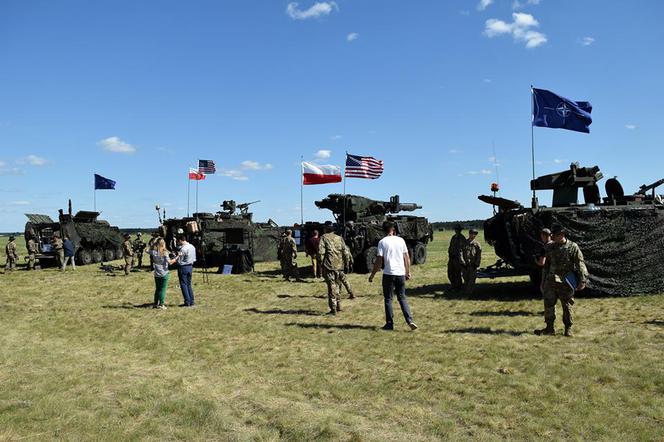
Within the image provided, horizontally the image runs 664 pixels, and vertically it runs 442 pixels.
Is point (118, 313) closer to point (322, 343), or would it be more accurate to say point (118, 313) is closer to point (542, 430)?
point (322, 343)

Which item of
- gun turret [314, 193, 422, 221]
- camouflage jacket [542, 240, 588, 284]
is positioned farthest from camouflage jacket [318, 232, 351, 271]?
gun turret [314, 193, 422, 221]

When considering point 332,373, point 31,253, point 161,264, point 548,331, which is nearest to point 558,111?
point 548,331

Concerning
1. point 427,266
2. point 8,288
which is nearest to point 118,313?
point 8,288

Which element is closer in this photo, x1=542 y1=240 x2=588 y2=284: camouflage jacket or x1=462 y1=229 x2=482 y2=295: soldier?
x1=542 y1=240 x2=588 y2=284: camouflage jacket

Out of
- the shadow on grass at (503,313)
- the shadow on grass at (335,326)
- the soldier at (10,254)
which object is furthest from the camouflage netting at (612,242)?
the soldier at (10,254)

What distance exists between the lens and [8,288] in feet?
55.2

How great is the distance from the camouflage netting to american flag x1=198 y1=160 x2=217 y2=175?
17729 mm

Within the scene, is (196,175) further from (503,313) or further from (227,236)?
(503,313)

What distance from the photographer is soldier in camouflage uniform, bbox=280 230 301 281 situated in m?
17.7

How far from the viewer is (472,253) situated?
42.4 feet

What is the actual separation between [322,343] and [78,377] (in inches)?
140

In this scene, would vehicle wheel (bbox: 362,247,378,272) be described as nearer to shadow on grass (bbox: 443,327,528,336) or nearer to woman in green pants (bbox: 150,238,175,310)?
woman in green pants (bbox: 150,238,175,310)

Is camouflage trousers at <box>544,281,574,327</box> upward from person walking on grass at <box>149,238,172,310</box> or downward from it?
downward

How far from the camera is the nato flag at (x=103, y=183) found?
100 feet
